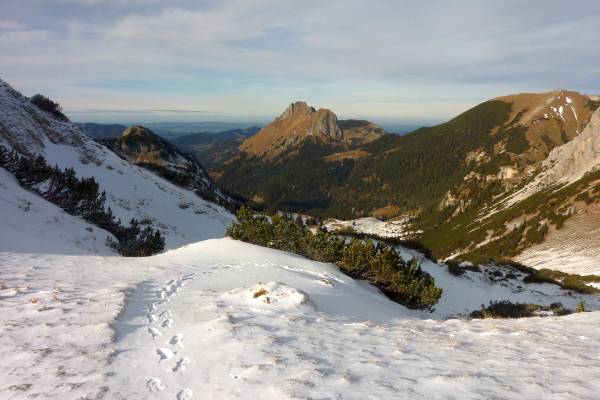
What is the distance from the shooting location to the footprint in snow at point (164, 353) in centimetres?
678

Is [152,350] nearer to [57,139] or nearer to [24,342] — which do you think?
[24,342]

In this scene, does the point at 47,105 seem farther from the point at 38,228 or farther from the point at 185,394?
the point at 185,394

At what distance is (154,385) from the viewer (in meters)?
5.73

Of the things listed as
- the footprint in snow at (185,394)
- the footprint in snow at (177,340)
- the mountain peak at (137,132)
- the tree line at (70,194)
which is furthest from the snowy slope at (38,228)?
the mountain peak at (137,132)

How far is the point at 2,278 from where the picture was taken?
36.2 ft

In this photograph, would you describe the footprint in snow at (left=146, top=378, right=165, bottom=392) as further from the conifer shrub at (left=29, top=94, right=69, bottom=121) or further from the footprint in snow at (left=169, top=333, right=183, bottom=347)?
the conifer shrub at (left=29, top=94, right=69, bottom=121)

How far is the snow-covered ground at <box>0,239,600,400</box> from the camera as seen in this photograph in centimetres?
562

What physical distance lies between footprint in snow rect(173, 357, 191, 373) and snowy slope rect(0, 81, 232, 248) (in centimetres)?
2977

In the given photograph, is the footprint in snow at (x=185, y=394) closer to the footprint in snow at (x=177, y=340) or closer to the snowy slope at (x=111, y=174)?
the footprint in snow at (x=177, y=340)

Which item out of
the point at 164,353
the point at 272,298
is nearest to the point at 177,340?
the point at 164,353

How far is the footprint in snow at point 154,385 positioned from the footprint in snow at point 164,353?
30.4 inches

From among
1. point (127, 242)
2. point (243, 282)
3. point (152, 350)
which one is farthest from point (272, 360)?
point (127, 242)

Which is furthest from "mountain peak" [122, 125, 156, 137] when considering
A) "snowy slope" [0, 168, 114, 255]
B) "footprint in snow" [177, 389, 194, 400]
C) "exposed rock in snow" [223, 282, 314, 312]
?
"footprint in snow" [177, 389, 194, 400]

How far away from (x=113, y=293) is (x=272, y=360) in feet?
20.5
